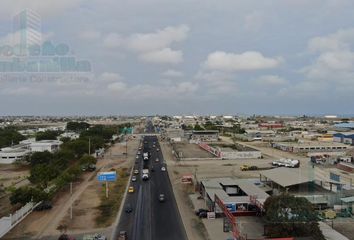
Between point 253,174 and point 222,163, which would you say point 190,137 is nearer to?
point 222,163

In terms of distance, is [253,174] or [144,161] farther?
[144,161]

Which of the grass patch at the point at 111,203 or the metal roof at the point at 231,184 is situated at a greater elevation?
the metal roof at the point at 231,184

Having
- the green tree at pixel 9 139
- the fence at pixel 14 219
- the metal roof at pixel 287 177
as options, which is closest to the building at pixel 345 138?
the metal roof at pixel 287 177

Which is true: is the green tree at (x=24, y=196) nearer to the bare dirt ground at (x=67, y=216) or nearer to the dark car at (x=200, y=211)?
the bare dirt ground at (x=67, y=216)

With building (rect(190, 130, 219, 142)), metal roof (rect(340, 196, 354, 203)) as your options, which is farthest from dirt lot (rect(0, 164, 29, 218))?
building (rect(190, 130, 219, 142))

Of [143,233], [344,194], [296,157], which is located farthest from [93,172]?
[296,157]

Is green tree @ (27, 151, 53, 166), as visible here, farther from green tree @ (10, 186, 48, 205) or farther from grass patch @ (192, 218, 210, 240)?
grass patch @ (192, 218, 210, 240)
